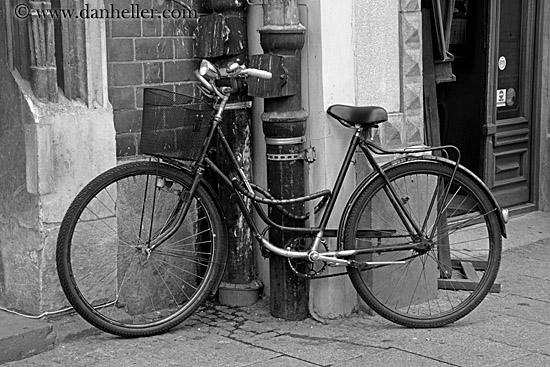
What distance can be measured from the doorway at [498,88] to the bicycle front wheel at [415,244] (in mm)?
2125

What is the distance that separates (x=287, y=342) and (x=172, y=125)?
1284mm

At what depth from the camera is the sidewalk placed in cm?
489

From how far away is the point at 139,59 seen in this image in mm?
5438

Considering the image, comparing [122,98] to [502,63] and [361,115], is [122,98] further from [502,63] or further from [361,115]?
[502,63]

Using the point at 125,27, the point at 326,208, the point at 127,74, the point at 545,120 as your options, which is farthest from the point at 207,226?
the point at 545,120

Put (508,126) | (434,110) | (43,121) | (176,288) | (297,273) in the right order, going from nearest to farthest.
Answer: (43,121)
(297,273)
(176,288)
(434,110)
(508,126)

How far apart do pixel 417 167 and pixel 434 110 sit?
3.50 ft

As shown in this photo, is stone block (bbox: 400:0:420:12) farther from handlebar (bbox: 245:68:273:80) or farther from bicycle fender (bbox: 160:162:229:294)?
bicycle fender (bbox: 160:162:229:294)

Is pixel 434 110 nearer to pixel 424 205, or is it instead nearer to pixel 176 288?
pixel 424 205

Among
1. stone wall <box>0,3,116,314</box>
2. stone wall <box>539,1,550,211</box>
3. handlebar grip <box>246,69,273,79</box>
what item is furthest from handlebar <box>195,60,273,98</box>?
stone wall <box>539,1,550,211</box>

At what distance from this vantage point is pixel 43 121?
4.98 m

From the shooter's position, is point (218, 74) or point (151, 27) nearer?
point (218, 74)

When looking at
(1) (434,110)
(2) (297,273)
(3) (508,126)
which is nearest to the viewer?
(2) (297,273)

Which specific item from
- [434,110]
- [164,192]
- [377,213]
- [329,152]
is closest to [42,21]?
[164,192]
